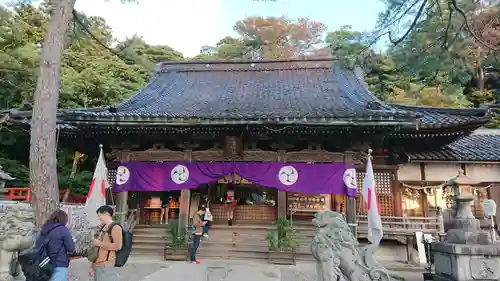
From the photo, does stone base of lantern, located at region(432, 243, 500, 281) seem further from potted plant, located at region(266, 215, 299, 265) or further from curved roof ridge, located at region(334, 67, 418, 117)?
curved roof ridge, located at region(334, 67, 418, 117)

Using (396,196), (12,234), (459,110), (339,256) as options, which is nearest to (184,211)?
(12,234)

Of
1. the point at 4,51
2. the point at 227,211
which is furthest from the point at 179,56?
the point at 227,211

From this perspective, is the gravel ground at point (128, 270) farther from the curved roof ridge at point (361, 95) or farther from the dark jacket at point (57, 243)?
the curved roof ridge at point (361, 95)

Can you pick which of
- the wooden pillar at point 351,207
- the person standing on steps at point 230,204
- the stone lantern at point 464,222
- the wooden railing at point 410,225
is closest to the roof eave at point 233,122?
the wooden pillar at point 351,207

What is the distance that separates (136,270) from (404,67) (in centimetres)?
741

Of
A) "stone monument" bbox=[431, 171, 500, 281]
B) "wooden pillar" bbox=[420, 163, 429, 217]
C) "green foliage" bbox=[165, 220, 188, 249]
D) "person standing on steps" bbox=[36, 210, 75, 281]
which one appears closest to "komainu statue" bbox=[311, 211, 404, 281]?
"stone monument" bbox=[431, 171, 500, 281]

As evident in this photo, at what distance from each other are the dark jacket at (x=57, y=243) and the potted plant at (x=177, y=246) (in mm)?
5779

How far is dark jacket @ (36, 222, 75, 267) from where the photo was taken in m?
3.92

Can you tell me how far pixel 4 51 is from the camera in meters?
15.6

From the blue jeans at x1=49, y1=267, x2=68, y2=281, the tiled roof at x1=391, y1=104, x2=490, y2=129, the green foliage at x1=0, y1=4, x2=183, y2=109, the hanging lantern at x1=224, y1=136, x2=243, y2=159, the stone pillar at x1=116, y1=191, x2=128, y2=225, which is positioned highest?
the green foliage at x1=0, y1=4, x2=183, y2=109

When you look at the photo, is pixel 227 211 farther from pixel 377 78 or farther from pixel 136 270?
pixel 377 78

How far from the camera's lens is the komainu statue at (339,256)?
4.38 metres

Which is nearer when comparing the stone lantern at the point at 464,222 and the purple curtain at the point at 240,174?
the stone lantern at the point at 464,222

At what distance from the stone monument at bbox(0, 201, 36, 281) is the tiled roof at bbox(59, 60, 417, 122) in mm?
4840
